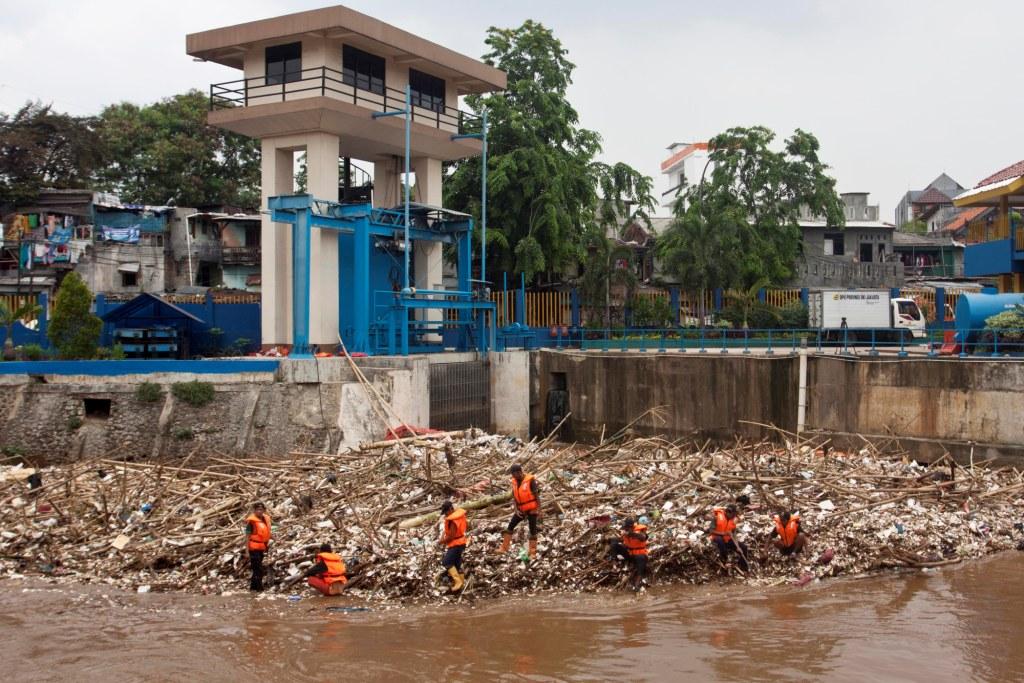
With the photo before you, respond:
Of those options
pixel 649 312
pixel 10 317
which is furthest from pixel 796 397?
pixel 10 317

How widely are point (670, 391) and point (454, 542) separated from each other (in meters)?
14.3

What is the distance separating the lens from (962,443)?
20.5 metres

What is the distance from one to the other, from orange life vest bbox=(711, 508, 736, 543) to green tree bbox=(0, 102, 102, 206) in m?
37.2

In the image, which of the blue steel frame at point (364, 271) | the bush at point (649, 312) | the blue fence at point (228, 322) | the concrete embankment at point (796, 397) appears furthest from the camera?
the bush at point (649, 312)

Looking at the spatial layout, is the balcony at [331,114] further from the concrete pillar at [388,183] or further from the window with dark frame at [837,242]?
the window with dark frame at [837,242]

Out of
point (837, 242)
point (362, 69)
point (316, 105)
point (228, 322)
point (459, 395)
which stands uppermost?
point (362, 69)

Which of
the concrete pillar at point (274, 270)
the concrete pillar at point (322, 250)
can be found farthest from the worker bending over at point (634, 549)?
the concrete pillar at point (274, 270)

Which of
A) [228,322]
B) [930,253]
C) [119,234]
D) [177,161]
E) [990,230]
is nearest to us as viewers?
[228,322]

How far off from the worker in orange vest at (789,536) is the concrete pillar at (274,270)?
16.6 metres

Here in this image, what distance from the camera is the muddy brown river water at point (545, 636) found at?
9.98 meters

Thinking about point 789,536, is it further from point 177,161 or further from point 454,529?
point 177,161

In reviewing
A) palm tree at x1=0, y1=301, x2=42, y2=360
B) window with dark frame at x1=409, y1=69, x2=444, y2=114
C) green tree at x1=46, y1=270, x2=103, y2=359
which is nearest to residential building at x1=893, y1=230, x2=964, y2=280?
window with dark frame at x1=409, y1=69, x2=444, y2=114

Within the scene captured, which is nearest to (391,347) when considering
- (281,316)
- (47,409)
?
(281,316)

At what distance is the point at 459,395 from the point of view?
84.9 ft
